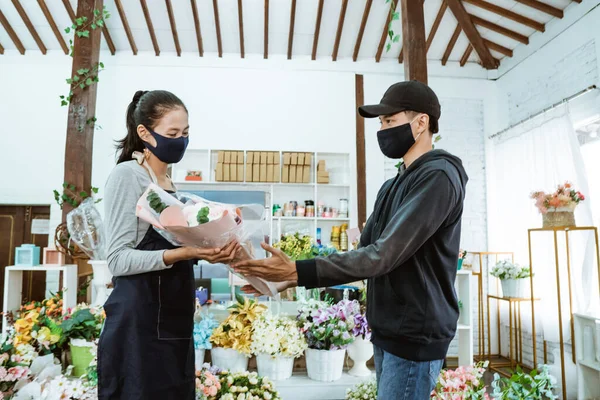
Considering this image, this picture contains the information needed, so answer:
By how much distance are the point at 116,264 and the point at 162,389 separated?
40 centimetres

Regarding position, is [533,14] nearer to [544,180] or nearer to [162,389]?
[544,180]

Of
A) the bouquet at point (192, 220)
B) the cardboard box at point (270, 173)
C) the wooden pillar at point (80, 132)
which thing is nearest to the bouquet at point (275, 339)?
the bouquet at point (192, 220)

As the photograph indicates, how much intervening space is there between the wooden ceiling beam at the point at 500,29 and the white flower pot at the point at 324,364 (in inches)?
224

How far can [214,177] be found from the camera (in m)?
6.74

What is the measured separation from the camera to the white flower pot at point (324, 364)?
2.46 meters

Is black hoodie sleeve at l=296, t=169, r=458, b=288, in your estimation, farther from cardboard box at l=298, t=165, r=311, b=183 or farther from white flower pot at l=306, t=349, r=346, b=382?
cardboard box at l=298, t=165, r=311, b=183

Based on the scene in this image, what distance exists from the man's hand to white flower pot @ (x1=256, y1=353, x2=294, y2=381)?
1.15 meters

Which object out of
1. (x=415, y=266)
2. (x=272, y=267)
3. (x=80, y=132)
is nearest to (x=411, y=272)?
(x=415, y=266)

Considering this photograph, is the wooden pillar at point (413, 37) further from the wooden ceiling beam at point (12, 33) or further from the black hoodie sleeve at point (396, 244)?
the wooden ceiling beam at point (12, 33)

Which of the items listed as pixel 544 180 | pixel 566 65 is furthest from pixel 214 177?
pixel 566 65

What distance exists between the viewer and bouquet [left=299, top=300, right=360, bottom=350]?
246cm

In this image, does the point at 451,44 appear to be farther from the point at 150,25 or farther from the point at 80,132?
the point at 80,132

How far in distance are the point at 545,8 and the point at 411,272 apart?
5651 mm

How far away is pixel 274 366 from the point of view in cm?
246
